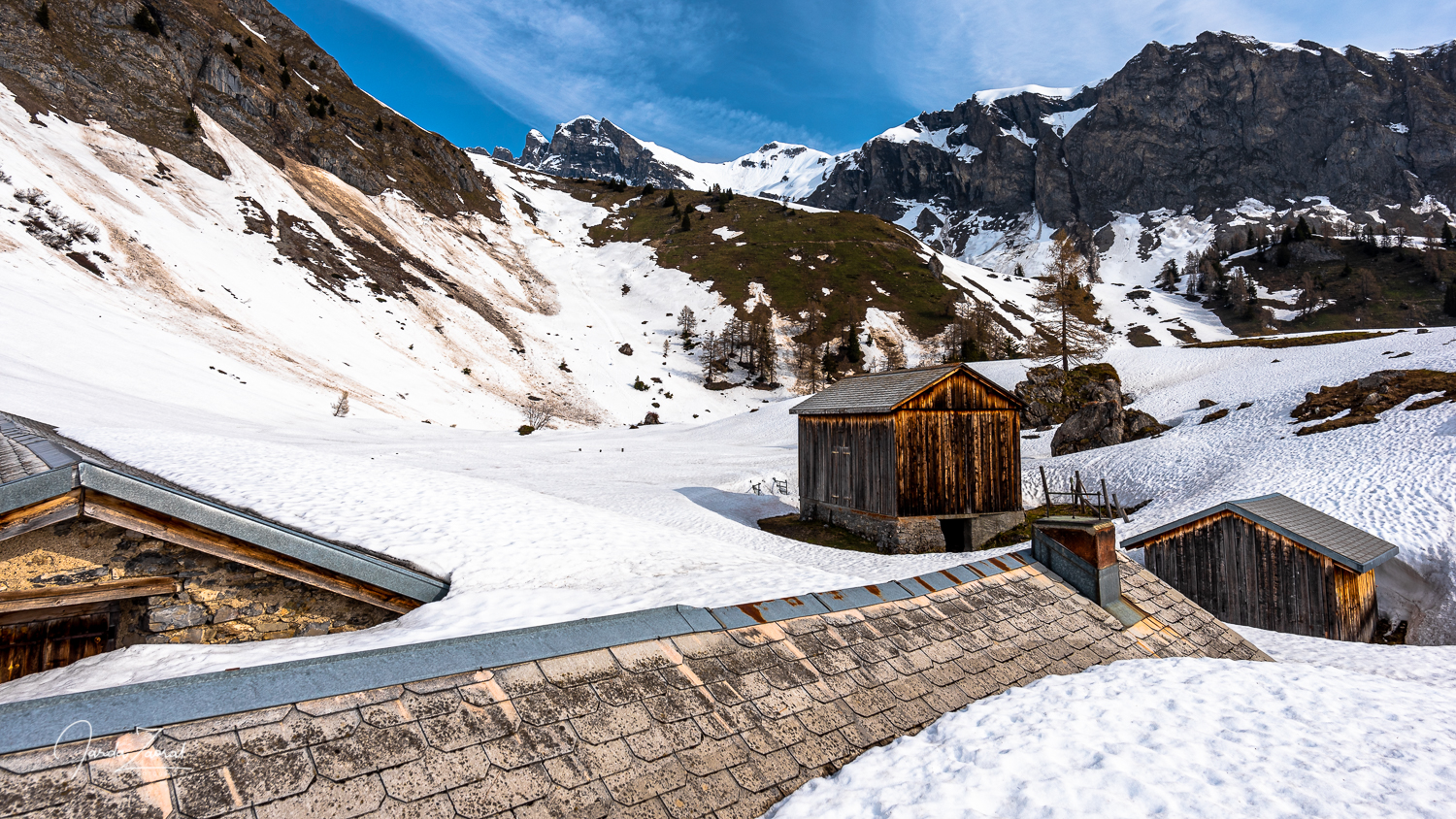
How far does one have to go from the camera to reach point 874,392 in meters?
21.4

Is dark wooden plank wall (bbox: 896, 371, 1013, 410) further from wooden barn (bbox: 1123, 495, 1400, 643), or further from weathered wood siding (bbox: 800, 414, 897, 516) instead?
wooden barn (bbox: 1123, 495, 1400, 643)

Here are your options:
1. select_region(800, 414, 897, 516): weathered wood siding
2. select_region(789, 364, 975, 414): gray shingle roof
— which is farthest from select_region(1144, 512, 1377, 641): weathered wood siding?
select_region(789, 364, 975, 414): gray shingle roof

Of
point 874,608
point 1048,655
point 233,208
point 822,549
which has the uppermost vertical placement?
point 233,208

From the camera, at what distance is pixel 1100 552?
6.93 meters

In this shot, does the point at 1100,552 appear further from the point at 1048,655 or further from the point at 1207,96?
the point at 1207,96

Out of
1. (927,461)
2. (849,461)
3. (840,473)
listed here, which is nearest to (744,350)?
(840,473)

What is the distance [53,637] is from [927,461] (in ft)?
63.5

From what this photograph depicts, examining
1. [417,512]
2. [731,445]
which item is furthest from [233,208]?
[417,512]

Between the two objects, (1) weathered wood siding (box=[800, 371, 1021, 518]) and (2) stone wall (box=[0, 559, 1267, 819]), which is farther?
(1) weathered wood siding (box=[800, 371, 1021, 518])

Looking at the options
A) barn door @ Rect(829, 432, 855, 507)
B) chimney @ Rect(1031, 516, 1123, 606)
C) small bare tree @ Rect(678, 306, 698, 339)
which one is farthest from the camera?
small bare tree @ Rect(678, 306, 698, 339)

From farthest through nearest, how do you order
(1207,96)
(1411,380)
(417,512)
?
(1207,96)
(1411,380)
(417,512)

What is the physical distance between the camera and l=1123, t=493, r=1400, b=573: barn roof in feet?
41.4

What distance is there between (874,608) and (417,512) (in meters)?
9.08

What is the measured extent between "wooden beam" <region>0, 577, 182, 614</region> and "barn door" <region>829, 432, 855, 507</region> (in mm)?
18219
